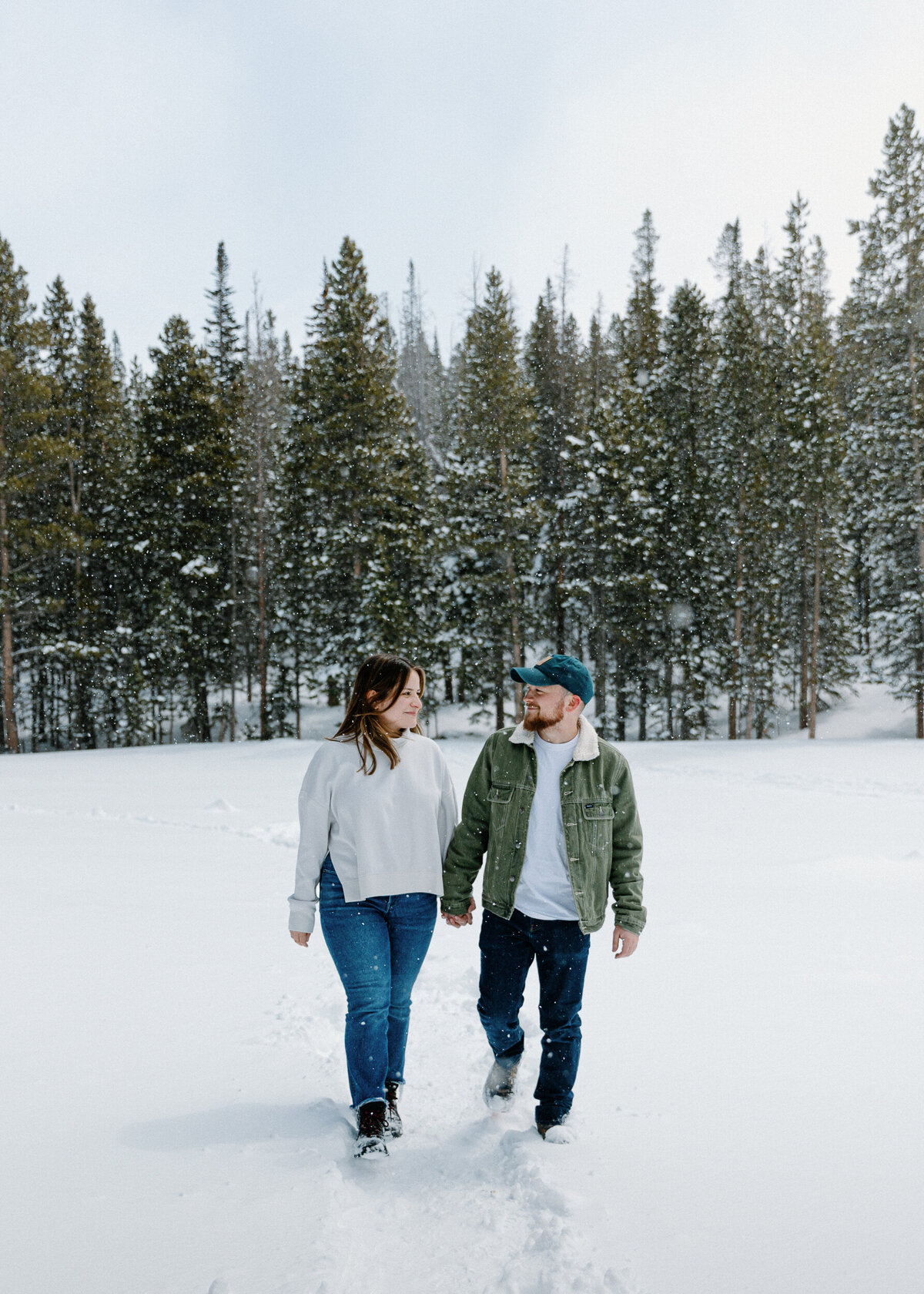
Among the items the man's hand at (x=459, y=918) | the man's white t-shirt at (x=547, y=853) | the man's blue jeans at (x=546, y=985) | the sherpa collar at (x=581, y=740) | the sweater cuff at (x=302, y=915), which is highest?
the sherpa collar at (x=581, y=740)

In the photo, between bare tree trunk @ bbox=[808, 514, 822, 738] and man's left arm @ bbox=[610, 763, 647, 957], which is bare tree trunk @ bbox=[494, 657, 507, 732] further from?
man's left arm @ bbox=[610, 763, 647, 957]

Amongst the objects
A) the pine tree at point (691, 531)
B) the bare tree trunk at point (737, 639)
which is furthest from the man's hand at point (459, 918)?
the bare tree trunk at point (737, 639)

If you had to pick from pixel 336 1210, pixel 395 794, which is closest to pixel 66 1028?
pixel 336 1210

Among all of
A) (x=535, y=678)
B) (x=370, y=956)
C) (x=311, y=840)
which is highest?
(x=535, y=678)

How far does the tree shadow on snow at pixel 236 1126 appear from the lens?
124 inches

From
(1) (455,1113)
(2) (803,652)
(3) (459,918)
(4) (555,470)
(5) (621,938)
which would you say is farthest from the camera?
(4) (555,470)

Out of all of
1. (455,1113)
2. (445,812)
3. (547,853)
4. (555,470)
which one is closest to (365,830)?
(445,812)

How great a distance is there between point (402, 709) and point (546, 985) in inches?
48.7

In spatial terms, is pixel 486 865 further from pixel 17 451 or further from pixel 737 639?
pixel 17 451

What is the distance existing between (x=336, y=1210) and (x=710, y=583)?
24.1 m

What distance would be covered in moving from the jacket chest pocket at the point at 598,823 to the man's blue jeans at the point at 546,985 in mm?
323

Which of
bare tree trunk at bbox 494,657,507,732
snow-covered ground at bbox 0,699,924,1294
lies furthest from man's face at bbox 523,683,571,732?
bare tree trunk at bbox 494,657,507,732

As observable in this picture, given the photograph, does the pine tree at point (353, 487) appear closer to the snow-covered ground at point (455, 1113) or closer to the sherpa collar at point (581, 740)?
the snow-covered ground at point (455, 1113)

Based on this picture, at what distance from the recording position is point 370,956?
10.1 feet
